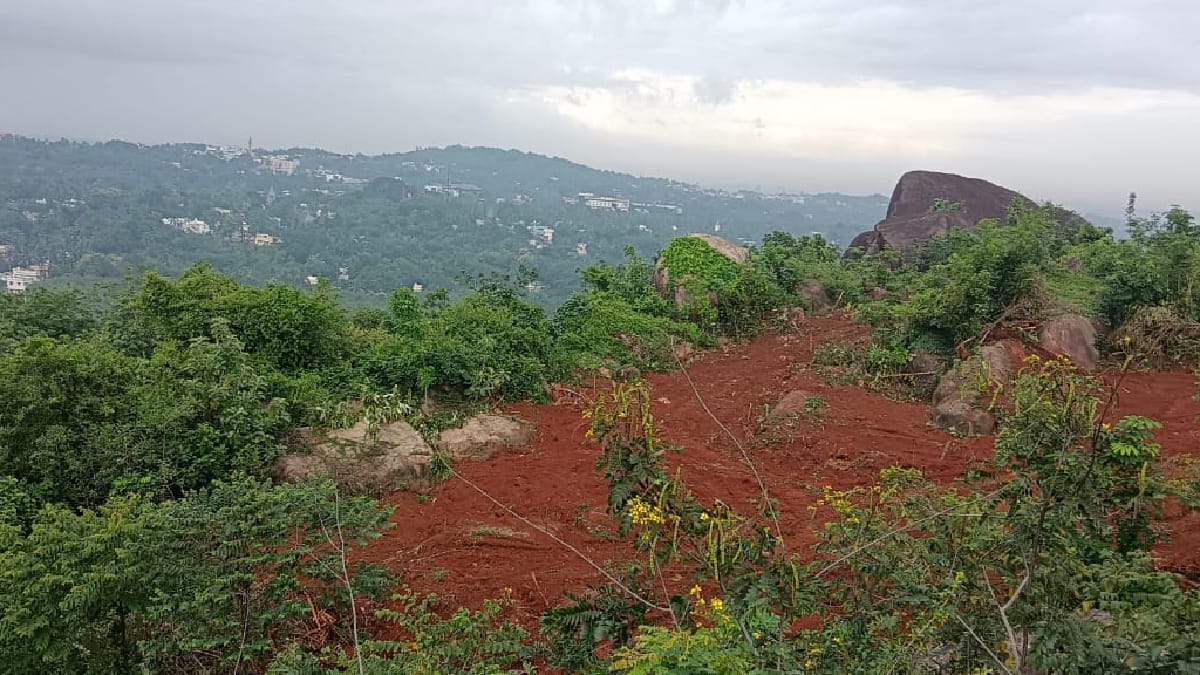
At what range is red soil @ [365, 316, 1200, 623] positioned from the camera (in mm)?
4973

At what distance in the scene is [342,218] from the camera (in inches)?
2655

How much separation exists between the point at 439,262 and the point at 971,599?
5259 cm

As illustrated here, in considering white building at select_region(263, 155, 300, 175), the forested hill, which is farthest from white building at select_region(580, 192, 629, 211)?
white building at select_region(263, 155, 300, 175)

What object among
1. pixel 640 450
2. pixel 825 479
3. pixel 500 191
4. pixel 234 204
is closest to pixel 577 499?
pixel 825 479

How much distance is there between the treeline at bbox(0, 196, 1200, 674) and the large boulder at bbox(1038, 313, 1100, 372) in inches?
163

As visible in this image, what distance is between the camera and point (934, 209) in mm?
19922

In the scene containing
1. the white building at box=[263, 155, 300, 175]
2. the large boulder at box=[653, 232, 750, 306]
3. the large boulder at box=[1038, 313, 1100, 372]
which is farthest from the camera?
the white building at box=[263, 155, 300, 175]

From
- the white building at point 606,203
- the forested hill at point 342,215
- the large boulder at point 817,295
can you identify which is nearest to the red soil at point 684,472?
the large boulder at point 817,295

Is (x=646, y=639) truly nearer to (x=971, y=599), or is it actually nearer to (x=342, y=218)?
(x=971, y=599)

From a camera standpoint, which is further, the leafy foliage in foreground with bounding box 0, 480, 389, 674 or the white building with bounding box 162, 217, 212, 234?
the white building with bounding box 162, 217, 212, 234

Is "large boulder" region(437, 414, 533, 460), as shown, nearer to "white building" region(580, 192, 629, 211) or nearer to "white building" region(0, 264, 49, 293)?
"white building" region(0, 264, 49, 293)

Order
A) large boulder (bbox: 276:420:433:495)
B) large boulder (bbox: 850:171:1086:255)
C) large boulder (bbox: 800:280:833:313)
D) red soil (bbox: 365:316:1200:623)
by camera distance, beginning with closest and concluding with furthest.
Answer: red soil (bbox: 365:316:1200:623) < large boulder (bbox: 276:420:433:495) < large boulder (bbox: 800:280:833:313) < large boulder (bbox: 850:171:1086:255)

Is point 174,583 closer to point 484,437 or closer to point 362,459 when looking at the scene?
point 362,459

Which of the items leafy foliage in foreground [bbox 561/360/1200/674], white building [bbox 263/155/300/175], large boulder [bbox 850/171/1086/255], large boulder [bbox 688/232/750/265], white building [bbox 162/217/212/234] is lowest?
white building [bbox 162/217/212/234]
